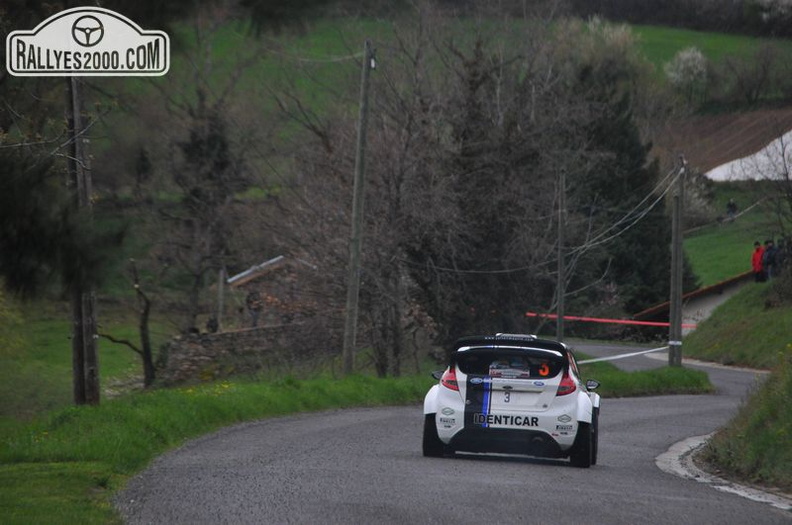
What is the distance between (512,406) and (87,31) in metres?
7.94

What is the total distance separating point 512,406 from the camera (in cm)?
1616

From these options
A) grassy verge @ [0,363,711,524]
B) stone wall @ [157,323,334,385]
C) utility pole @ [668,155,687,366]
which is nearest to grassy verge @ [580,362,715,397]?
utility pole @ [668,155,687,366]

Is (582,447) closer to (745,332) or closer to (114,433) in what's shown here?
(114,433)

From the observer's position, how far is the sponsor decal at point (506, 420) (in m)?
16.1

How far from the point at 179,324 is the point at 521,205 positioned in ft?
63.5

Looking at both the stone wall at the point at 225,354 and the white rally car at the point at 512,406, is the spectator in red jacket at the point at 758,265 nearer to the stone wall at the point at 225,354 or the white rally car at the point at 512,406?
the stone wall at the point at 225,354

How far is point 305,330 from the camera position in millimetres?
46094

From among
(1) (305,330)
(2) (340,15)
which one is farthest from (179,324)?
(2) (340,15)

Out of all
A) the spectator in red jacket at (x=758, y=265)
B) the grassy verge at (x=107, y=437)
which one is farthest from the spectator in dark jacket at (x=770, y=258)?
the grassy verge at (x=107, y=437)

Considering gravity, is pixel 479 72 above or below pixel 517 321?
above

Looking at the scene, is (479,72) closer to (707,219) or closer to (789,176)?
(789,176)

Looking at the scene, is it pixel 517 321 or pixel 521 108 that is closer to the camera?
pixel 517 321

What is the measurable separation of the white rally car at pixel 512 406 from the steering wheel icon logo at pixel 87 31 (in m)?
7.63

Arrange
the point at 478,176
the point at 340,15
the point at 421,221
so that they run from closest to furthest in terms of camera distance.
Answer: the point at 340,15
the point at 421,221
the point at 478,176
